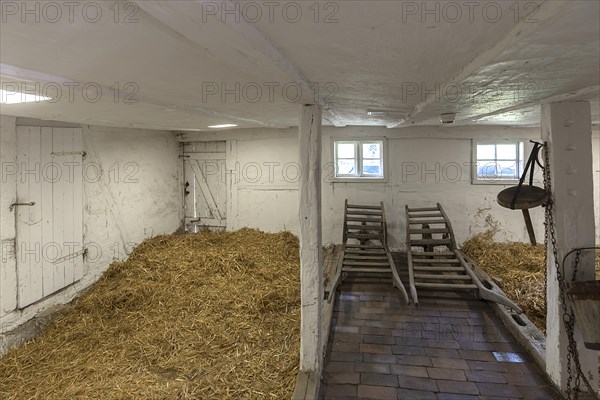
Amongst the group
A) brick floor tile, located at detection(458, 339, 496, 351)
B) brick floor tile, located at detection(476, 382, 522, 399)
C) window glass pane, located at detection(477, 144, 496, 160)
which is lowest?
brick floor tile, located at detection(476, 382, 522, 399)

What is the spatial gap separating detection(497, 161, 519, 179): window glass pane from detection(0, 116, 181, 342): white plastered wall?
229 inches

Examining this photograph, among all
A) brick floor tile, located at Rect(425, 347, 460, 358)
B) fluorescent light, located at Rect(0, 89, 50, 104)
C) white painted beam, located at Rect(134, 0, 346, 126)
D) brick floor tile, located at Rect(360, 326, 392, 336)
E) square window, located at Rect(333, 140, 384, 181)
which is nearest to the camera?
white painted beam, located at Rect(134, 0, 346, 126)

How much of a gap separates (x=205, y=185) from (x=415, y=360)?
16.0 feet

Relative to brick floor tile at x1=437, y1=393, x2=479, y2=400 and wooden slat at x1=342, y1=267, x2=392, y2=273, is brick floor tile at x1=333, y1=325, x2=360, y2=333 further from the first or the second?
wooden slat at x1=342, y1=267, x2=392, y2=273

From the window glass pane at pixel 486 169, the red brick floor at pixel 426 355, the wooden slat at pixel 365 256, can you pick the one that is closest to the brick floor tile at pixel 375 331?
the red brick floor at pixel 426 355

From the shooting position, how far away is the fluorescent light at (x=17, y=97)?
2193 mm

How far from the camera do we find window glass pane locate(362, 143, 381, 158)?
19.9ft

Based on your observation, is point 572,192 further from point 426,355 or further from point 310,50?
point 310,50

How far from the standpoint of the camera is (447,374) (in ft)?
8.79

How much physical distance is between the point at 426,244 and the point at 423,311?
1378 mm

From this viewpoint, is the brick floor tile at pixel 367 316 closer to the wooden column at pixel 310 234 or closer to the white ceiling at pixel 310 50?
the wooden column at pixel 310 234

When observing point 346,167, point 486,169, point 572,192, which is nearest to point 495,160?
point 486,169

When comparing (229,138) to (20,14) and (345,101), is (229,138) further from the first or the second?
(20,14)

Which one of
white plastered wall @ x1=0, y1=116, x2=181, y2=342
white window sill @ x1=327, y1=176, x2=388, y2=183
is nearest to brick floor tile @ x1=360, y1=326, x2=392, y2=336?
white window sill @ x1=327, y1=176, x2=388, y2=183
